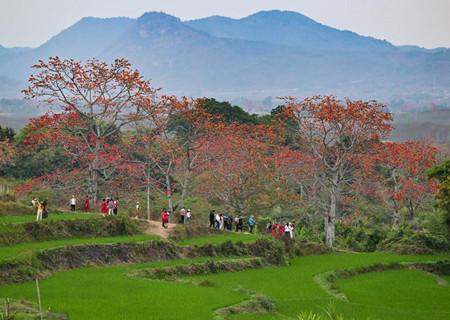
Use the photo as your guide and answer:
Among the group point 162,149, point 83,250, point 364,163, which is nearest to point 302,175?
point 364,163

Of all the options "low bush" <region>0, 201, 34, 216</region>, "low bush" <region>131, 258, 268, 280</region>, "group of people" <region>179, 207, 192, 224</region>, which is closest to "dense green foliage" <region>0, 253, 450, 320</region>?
"low bush" <region>131, 258, 268, 280</region>

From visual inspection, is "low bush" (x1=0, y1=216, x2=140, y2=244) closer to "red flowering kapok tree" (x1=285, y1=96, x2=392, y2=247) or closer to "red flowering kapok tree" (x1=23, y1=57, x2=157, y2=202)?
"red flowering kapok tree" (x1=23, y1=57, x2=157, y2=202)

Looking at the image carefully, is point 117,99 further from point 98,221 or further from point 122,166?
point 98,221

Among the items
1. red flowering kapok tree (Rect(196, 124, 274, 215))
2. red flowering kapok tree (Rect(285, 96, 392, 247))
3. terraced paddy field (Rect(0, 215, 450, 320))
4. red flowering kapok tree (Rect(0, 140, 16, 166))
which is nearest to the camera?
terraced paddy field (Rect(0, 215, 450, 320))

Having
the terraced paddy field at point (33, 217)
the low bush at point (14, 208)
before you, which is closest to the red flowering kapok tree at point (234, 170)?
the terraced paddy field at point (33, 217)

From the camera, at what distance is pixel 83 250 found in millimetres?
27734

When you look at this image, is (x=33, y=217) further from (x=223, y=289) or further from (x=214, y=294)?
(x=214, y=294)

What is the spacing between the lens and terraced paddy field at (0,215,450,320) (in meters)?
21.0

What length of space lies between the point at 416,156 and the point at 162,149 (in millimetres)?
17939

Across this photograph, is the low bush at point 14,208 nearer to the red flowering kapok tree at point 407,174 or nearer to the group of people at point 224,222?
the group of people at point 224,222

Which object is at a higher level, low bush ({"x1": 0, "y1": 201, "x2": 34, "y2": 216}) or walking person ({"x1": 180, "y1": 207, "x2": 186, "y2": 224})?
low bush ({"x1": 0, "y1": 201, "x2": 34, "y2": 216})

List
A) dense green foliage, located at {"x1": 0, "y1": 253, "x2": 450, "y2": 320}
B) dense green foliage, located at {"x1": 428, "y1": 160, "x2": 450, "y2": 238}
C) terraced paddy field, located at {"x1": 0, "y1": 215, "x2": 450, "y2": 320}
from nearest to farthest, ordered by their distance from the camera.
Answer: dense green foliage, located at {"x1": 0, "y1": 253, "x2": 450, "y2": 320} < terraced paddy field, located at {"x1": 0, "y1": 215, "x2": 450, "y2": 320} < dense green foliage, located at {"x1": 428, "y1": 160, "x2": 450, "y2": 238}

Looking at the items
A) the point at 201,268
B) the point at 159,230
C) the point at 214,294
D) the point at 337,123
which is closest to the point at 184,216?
the point at 159,230

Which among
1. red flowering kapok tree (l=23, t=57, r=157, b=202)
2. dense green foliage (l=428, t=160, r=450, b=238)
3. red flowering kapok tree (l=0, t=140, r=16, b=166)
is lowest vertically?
dense green foliage (l=428, t=160, r=450, b=238)
